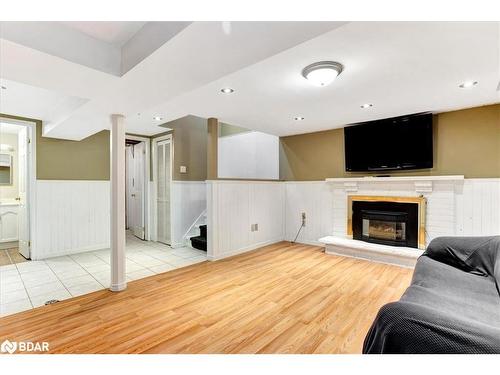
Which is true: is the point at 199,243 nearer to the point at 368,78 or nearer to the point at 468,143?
the point at 368,78

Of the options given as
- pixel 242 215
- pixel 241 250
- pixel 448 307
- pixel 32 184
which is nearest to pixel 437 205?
pixel 448 307

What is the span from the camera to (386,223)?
395cm

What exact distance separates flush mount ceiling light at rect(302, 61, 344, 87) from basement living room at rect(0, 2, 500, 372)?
0.01 meters

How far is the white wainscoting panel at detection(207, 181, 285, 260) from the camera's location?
3770 millimetres

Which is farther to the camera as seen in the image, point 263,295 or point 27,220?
point 27,220

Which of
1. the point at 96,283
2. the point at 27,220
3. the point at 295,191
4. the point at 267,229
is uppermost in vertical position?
the point at 295,191

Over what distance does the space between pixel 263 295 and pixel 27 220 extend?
4.02m

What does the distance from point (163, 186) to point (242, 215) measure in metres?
1.85

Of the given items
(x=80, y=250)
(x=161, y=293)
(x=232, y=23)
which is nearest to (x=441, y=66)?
(x=232, y=23)

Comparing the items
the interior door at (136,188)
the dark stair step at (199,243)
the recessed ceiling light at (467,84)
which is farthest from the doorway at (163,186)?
the recessed ceiling light at (467,84)

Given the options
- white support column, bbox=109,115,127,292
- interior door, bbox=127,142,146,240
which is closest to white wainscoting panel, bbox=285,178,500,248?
interior door, bbox=127,142,146,240

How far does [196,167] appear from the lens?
16.4 feet

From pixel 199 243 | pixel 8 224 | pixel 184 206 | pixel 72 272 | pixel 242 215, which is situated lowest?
pixel 72 272
